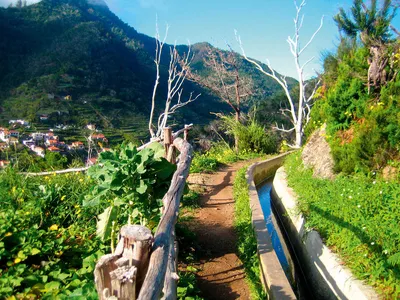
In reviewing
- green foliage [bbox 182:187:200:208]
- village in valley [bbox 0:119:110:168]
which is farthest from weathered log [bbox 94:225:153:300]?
green foliage [bbox 182:187:200:208]

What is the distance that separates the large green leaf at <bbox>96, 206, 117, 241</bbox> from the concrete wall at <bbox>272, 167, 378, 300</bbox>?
2.62 metres

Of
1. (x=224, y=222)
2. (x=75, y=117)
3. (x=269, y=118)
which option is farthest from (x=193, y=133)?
(x=224, y=222)

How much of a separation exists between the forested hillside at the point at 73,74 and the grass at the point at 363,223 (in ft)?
78.5

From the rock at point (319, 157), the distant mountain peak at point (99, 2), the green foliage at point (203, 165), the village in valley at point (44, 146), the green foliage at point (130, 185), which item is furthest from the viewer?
the distant mountain peak at point (99, 2)

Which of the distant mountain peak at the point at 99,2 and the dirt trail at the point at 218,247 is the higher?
the distant mountain peak at the point at 99,2

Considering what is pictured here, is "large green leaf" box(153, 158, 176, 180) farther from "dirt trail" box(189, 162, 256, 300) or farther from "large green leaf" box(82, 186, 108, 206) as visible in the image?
"dirt trail" box(189, 162, 256, 300)

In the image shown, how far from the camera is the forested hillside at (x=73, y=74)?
33156 mm

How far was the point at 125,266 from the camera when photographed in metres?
1.42

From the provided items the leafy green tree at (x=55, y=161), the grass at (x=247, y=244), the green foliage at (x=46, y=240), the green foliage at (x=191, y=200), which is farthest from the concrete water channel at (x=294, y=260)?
the leafy green tree at (x=55, y=161)

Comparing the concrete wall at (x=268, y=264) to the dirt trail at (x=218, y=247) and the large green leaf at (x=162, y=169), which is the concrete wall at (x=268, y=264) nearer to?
the dirt trail at (x=218, y=247)

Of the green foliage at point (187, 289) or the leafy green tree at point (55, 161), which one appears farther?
the leafy green tree at point (55, 161)

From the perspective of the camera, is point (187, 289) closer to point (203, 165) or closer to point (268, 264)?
point (268, 264)

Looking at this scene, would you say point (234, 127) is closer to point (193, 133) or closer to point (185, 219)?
point (185, 219)

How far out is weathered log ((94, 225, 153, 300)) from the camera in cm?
131
